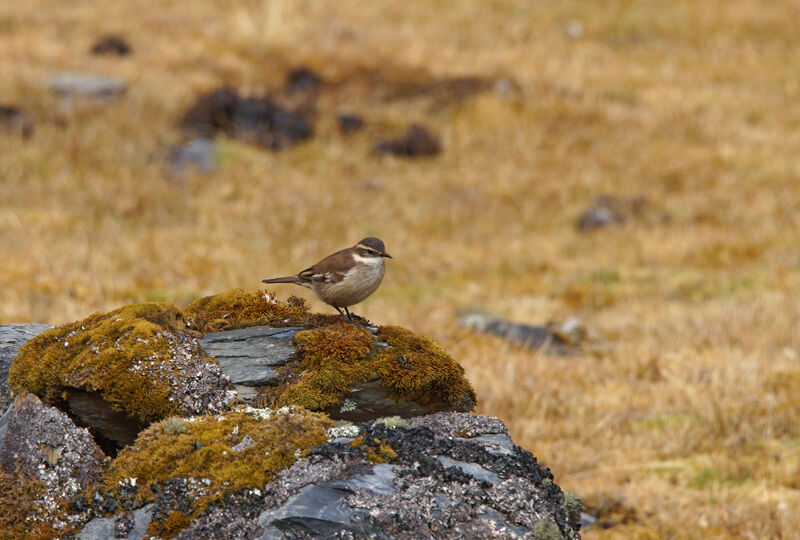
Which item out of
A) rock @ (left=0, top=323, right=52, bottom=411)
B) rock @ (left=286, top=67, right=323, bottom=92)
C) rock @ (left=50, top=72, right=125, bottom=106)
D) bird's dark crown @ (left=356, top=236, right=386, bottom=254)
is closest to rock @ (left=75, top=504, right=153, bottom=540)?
rock @ (left=0, top=323, right=52, bottom=411)

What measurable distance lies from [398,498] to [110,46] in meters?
26.6

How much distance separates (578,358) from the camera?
13562 millimetres

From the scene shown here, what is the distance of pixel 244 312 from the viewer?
21.4 feet

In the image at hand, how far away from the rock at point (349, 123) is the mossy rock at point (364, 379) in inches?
803

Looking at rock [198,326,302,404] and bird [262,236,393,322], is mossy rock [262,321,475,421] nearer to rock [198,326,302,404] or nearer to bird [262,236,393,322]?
rock [198,326,302,404]

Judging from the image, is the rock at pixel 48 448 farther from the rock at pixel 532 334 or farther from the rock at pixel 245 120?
the rock at pixel 245 120

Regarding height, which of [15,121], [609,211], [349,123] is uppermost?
[15,121]

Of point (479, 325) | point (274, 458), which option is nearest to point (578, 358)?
point (479, 325)

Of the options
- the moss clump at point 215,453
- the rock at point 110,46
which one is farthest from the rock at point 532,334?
the rock at point 110,46

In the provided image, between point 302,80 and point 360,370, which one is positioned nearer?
point 360,370

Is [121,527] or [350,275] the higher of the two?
[350,275]

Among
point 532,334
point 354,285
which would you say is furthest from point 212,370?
point 532,334

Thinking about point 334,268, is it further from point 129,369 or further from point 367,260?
point 129,369

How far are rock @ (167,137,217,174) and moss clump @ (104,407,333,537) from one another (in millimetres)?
18444
